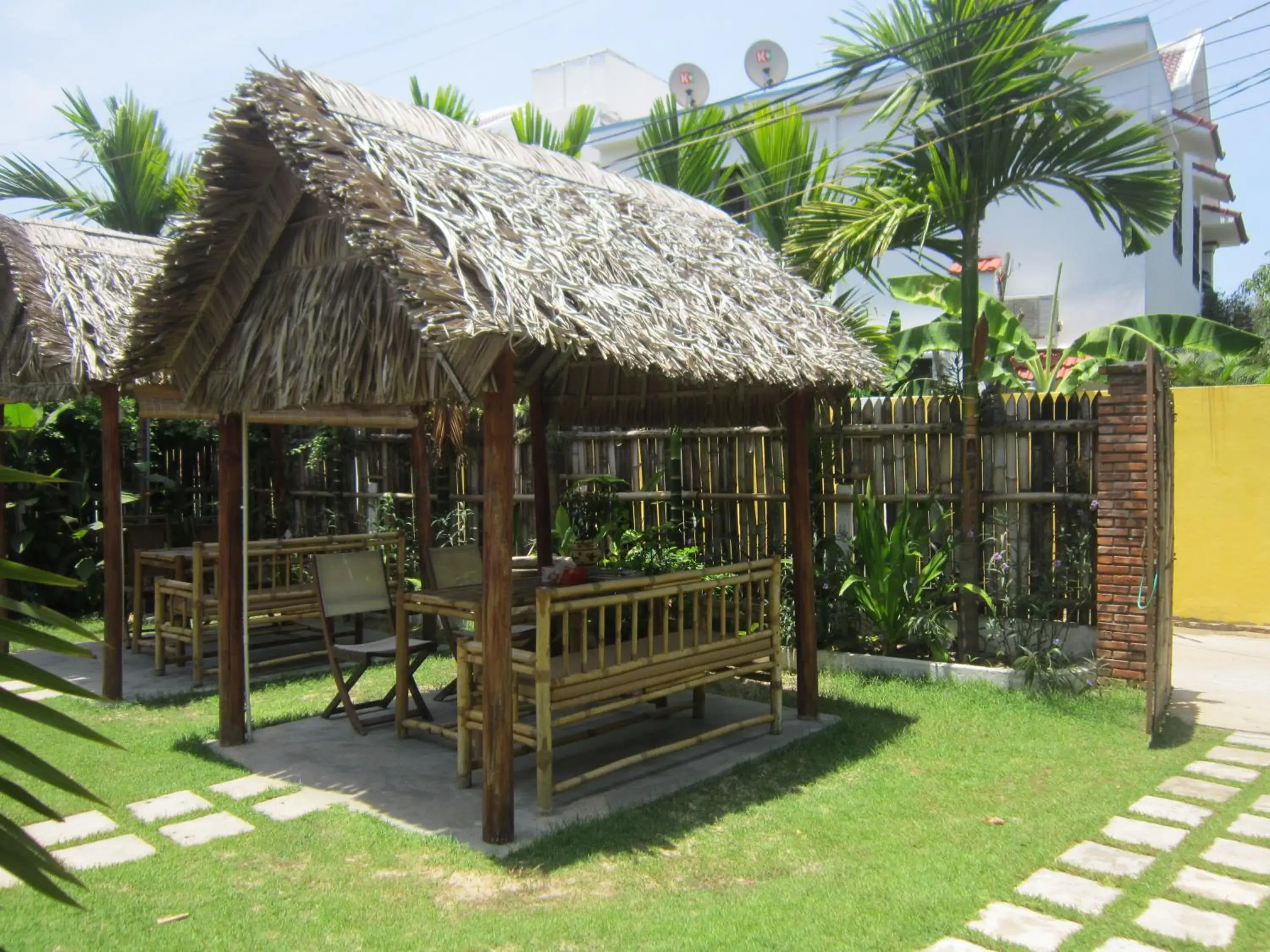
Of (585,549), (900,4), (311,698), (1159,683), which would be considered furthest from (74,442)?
(1159,683)

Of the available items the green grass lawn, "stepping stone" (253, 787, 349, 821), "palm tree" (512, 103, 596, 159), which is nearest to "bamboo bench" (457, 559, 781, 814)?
the green grass lawn

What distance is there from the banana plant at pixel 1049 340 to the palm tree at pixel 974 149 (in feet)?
7.40

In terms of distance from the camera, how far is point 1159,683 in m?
6.62

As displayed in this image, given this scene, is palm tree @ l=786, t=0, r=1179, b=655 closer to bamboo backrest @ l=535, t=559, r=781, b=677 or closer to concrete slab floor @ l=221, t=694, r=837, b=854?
bamboo backrest @ l=535, t=559, r=781, b=677

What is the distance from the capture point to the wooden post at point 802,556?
721cm

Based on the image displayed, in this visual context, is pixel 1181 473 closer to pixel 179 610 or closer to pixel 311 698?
pixel 311 698

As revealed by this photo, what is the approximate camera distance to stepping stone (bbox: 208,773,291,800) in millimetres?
5762

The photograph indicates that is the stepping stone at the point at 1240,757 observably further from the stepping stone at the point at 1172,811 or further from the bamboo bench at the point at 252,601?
the bamboo bench at the point at 252,601

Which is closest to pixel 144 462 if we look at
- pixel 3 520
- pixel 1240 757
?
pixel 3 520

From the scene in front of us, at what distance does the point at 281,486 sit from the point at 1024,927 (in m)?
10.5

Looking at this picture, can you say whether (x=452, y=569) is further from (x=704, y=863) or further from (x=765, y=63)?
(x=765, y=63)

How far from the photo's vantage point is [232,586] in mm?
6680

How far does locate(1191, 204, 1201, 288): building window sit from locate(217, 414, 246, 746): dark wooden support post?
57.2ft

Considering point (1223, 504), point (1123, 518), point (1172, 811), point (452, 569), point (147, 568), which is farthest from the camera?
point (147, 568)
